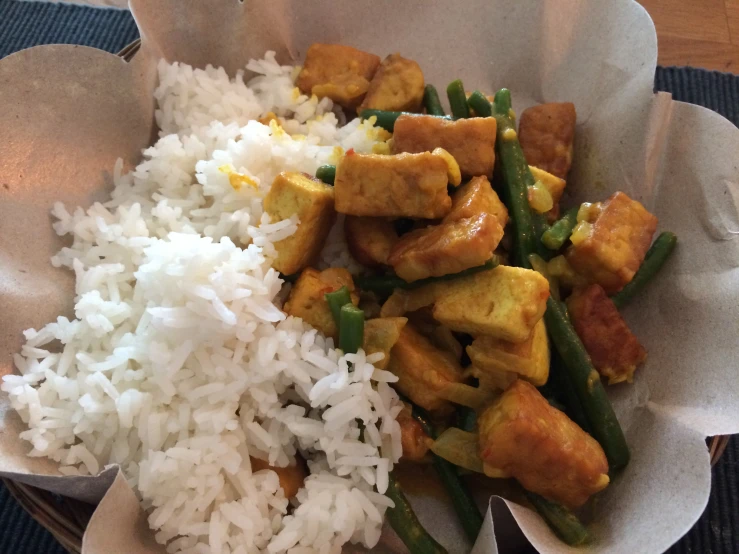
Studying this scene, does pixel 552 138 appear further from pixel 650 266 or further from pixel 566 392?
pixel 566 392

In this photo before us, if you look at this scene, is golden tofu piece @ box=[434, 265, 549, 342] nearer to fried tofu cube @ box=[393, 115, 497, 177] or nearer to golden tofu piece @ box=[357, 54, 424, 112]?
fried tofu cube @ box=[393, 115, 497, 177]

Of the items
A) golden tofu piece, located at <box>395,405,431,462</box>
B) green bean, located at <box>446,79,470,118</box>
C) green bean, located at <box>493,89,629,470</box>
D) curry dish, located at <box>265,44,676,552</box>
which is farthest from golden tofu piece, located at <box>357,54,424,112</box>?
golden tofu piece, located at <box>395,405,431,462</box>

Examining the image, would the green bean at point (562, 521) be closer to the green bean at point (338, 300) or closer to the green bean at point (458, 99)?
the green bean at point (338, 300)

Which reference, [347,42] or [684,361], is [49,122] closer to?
[347,42]

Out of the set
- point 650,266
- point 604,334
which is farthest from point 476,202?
point 650,266

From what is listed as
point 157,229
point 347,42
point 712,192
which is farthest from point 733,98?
point 157,229

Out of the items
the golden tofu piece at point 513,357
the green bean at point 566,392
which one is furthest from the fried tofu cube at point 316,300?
the green bean at point 566,392

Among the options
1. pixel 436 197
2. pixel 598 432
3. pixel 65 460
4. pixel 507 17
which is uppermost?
pixel 507 17
